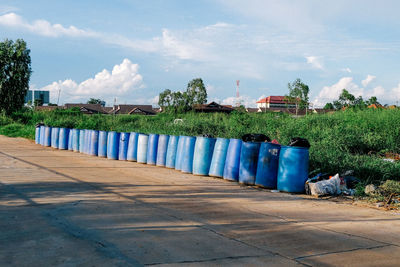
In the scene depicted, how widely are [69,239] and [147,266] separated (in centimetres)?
151

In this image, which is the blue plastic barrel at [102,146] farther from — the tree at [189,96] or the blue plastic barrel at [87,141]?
the tree at [189,96]

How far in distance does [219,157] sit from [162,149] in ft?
11.0

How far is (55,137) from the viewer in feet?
75.5

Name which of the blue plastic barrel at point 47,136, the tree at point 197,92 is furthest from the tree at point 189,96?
the blue plastic barrel at point 47,136

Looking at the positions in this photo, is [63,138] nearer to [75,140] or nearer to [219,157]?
[75,140]

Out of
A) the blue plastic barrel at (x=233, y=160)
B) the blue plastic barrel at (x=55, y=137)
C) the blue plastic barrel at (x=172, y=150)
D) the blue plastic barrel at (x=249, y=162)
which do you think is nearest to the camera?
the blue plastic barrel at (x=249, y=162)

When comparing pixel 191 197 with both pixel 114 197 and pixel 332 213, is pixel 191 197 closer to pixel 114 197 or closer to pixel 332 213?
pixel 114 197

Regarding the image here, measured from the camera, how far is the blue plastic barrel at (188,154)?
1295 cm

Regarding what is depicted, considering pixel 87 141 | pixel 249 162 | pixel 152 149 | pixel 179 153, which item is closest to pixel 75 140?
pixel 87 141

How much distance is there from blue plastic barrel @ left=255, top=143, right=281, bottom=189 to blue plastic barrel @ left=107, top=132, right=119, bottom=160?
27.6 feet

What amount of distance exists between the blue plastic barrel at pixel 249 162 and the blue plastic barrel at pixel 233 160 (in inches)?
12.1

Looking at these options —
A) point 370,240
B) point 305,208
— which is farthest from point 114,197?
point 370,240

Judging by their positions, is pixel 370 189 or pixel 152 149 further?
pixel 152 149

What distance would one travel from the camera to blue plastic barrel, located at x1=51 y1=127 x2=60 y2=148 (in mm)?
22766
